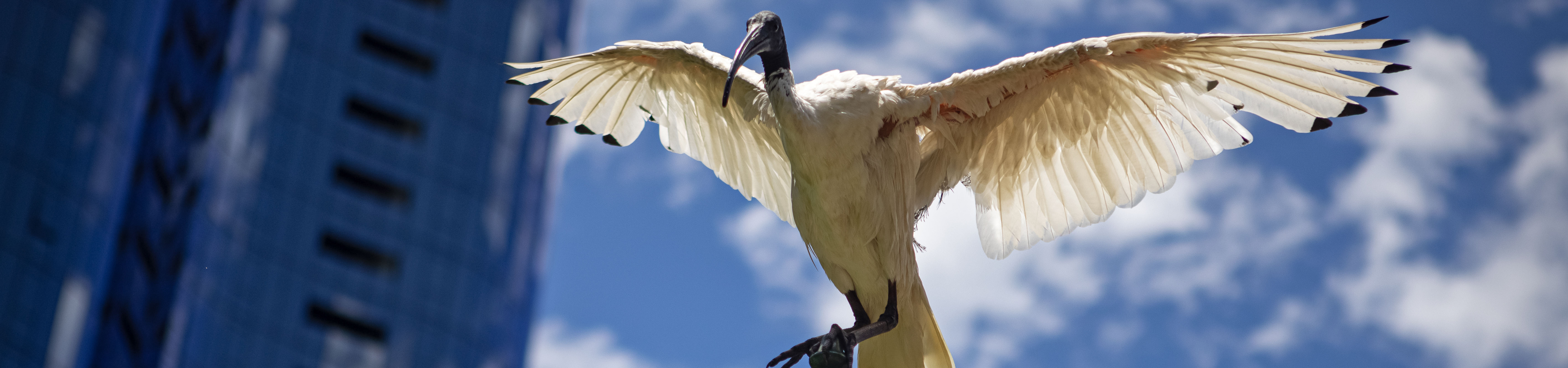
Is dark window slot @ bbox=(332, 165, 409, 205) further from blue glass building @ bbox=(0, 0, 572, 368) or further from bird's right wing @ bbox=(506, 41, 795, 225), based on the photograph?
bird's right wing @ bbox=(506, 41, 795, 225)

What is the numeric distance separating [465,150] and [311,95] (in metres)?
7.43

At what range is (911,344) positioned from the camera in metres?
7.63

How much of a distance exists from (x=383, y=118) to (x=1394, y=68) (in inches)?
2304

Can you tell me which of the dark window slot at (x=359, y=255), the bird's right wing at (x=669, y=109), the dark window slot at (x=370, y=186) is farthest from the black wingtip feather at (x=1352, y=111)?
the dark window slot at (x=370, y=186)

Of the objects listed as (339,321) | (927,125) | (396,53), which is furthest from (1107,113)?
(396,53)

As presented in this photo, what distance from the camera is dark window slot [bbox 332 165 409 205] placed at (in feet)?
193

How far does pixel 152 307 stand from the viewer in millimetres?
52875

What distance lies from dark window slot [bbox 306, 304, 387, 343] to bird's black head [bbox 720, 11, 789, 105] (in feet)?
173

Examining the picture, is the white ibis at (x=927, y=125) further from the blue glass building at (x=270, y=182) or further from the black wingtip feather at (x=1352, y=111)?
the blue glass building at (x=270, y=182)

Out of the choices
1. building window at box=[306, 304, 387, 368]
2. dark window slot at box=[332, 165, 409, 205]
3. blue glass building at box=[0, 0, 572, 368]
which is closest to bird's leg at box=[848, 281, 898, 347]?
blue glass building at box=[0, 0, 572, 368]

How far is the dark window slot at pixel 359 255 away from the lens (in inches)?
2266

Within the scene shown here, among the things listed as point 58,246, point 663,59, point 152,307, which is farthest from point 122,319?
point 663,59

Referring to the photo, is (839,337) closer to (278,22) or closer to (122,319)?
(122,319)

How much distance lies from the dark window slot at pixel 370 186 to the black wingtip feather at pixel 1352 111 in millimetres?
56643
